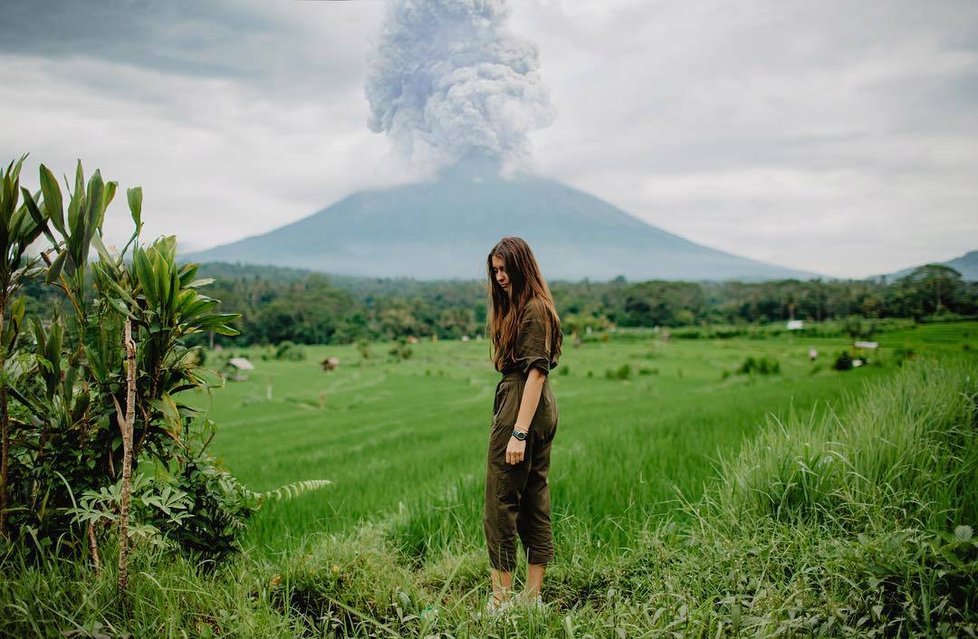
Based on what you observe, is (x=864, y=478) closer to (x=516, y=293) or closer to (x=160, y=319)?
(x=516, y=293)

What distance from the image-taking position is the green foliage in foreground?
223cm

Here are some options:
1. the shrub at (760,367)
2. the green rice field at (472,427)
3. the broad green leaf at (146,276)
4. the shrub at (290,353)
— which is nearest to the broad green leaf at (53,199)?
the broad green leaf at (146,276)

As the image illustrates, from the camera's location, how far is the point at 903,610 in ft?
7.26

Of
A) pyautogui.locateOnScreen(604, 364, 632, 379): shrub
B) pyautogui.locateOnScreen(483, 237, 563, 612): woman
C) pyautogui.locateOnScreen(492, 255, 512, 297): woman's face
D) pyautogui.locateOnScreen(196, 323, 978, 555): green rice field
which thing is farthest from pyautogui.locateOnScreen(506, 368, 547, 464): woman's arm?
pyautogui.locateOnScreen(604, 364, 632, 379): shrub

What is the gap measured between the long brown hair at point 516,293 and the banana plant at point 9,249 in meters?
2.03

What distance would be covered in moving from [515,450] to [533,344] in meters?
0.50

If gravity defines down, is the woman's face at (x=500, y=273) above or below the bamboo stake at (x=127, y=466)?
above

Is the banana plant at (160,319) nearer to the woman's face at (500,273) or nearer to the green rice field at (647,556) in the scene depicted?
the green rice field at (647,556)

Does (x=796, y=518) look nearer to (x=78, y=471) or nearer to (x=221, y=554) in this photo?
(x=221, y=554)

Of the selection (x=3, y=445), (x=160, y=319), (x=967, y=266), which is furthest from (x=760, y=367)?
(x=3, y=445)

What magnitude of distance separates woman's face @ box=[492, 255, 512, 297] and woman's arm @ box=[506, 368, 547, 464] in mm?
464

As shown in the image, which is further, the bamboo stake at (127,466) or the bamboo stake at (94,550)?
the bamboo stake at (94,550)

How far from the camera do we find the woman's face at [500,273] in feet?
9.55

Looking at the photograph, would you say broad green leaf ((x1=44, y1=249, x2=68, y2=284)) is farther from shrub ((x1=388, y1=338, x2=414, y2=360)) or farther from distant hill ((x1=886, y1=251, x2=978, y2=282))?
shrub ((x1=388, y1=338, x2=414, y2=360))
